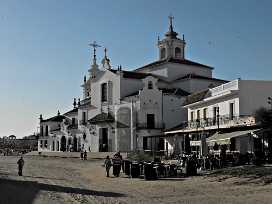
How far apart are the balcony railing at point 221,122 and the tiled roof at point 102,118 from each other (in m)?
14.5

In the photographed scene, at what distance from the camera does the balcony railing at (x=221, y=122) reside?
34.3m

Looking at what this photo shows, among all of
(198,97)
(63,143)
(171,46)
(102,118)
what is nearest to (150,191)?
(198,97)

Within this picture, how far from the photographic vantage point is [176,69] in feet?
214

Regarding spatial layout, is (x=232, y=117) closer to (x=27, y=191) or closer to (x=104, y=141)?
(x=27, y=191)

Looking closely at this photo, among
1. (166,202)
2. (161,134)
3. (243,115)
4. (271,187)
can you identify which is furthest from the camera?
(161,134)

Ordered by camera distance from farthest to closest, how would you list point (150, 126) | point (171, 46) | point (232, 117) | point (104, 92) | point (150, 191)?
point (171, 46), point (104, 92), point (150, 126), point (232, 117), point (150, 191)

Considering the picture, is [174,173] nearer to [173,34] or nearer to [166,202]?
[166,202]

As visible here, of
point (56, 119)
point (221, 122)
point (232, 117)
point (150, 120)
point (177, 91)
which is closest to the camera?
point (232, 117)

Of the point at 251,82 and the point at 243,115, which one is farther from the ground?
the point at 251,82

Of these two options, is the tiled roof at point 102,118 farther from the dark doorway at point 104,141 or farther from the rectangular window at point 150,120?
the rectangular window at point 150,120

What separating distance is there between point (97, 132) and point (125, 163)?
35374mm

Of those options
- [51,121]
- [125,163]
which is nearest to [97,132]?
[51,121]

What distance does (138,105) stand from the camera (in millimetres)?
56875

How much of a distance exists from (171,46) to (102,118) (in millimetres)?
17440
